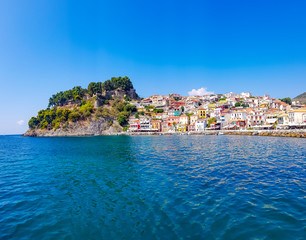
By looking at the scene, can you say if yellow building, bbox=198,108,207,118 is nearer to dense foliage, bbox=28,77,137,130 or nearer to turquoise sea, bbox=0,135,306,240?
dense foliage, bbox=28,77,137,130

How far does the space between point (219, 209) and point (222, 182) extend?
417cm

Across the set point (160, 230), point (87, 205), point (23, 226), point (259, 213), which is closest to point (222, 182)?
point (259, 213)

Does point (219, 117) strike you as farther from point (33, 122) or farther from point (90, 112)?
point (33, 122)

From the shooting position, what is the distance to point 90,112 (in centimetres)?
10469

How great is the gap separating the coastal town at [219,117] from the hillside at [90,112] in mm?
10957

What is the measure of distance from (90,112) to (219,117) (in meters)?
76.5

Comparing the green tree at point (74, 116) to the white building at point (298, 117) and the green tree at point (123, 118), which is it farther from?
the white building at point (298, 117)

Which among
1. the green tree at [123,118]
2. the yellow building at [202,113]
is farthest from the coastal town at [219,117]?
the green tree at [123,118]

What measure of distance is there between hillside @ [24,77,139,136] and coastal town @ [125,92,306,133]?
11.0 meters

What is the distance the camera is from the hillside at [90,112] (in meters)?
101

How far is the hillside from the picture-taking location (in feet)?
332

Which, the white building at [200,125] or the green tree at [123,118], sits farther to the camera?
the green tree at [123,118]

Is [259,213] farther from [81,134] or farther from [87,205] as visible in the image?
[81,134]

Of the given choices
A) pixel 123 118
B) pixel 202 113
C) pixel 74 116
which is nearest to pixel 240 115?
pixel 202 113
